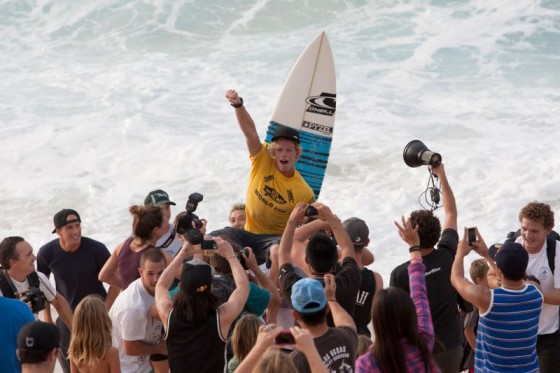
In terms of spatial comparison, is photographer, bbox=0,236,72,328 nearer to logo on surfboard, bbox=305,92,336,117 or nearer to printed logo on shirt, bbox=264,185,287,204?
printed logo on shirt, bbox=264,185,287,204

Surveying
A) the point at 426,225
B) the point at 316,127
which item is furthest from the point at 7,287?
the point at 316,127

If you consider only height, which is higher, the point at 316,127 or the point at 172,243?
the point at 172,243

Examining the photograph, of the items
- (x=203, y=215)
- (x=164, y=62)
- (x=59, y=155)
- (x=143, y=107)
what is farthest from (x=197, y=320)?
(x=164, y=62)

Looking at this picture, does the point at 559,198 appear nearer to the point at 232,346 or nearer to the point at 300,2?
the point at 232,346

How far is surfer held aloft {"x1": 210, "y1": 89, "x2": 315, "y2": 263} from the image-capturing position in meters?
6.78

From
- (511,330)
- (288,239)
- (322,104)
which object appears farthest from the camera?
(322,104)

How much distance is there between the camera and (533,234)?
5.42 meters

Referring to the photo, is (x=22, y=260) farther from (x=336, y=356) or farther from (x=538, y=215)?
(x=538, y=215)

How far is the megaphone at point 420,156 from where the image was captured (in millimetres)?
5715

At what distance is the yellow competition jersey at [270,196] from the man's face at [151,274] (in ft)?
5.55

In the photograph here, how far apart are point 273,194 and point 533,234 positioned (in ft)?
6.99

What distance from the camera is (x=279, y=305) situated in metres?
5.34

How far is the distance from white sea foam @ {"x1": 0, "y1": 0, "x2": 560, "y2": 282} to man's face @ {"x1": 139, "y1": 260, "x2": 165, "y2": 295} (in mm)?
5978

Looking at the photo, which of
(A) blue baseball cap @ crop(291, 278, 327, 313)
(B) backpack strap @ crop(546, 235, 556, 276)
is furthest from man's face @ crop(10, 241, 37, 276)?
(B) backpack strap @ crop(546, 235, 556, 276)
